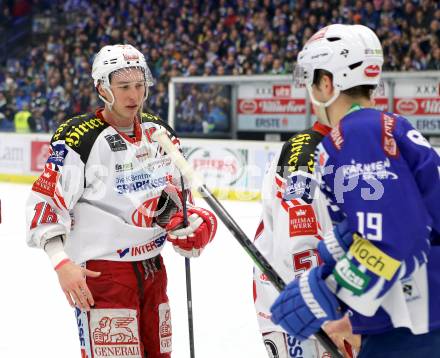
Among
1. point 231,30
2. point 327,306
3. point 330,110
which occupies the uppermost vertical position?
point 231,30

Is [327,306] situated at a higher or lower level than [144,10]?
lower

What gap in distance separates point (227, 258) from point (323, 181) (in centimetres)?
445

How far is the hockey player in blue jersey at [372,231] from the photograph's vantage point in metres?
1.43

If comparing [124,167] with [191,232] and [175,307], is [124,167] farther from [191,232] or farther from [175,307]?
[175,307]

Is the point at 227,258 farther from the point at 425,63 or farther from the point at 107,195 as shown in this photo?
the point at 425,63

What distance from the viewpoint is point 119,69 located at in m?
2.48

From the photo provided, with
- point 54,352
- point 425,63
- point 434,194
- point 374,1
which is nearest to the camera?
point 434,194

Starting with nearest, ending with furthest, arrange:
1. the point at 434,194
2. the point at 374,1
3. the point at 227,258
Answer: the point at 434,194
the point at 227,258
the point at 374,1

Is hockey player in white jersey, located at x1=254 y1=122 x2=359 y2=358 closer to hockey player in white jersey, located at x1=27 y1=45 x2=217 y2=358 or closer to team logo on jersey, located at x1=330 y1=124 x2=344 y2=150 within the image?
hockey player in white jersey, located at x1=27 y1=45 x2=217 y2=358

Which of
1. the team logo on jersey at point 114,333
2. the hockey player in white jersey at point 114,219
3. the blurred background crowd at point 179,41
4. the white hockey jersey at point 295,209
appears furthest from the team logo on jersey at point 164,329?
the blurred background crowd at point 179,41

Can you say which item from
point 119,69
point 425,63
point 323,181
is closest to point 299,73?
point 323,181

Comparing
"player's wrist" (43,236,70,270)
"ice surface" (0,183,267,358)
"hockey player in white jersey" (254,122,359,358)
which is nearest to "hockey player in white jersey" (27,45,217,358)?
"player's wrist" (43,236,70,270)

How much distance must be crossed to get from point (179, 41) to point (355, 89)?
13.4 meters

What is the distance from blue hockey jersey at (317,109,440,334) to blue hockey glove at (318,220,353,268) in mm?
36
